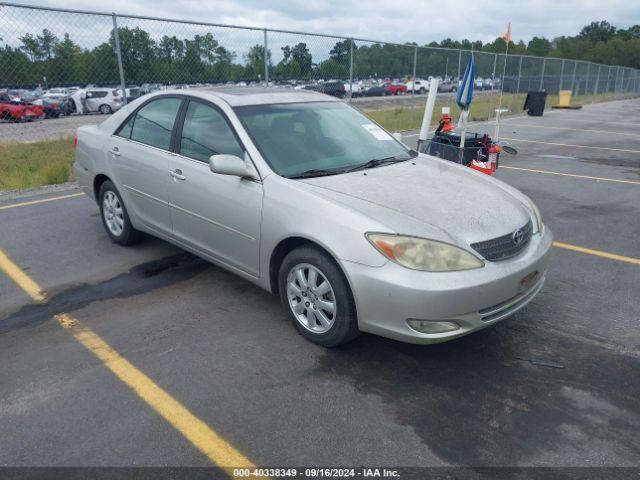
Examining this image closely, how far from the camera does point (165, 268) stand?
470 centimetres

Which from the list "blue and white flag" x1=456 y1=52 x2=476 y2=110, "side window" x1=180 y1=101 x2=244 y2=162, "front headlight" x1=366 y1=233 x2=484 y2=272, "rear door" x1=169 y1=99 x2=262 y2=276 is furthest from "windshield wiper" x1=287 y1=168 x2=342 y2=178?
"blue and white flag" x1=456 y1=52 x2=476 y2=110

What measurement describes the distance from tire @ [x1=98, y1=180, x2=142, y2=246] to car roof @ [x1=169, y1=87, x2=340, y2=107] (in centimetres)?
116

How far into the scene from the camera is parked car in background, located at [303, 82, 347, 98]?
41.6ft

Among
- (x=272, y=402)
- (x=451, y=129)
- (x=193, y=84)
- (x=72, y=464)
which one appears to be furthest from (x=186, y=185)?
(x=193, y=84)

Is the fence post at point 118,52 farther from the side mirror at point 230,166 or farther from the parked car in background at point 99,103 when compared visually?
the parked car in background at point 99,103

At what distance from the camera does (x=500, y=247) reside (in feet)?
10.3

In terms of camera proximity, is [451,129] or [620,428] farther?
[451,129]

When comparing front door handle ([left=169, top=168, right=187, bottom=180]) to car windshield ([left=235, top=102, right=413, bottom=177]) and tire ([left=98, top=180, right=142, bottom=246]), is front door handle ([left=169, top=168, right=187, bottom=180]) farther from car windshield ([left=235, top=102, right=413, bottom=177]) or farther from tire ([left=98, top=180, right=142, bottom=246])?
tire ([left=98, top=180, right=142, bottom=246])

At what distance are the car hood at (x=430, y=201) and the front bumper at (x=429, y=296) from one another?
24cm

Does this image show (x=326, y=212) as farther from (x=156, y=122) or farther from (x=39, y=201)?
(x=39, y=201)

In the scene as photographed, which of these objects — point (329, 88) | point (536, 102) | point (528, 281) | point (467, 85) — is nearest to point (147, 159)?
point (528, 281)

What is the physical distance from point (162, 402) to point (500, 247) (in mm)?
2149

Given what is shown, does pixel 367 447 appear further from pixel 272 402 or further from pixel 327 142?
pixel 327 142

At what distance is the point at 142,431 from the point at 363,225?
1.60 m
